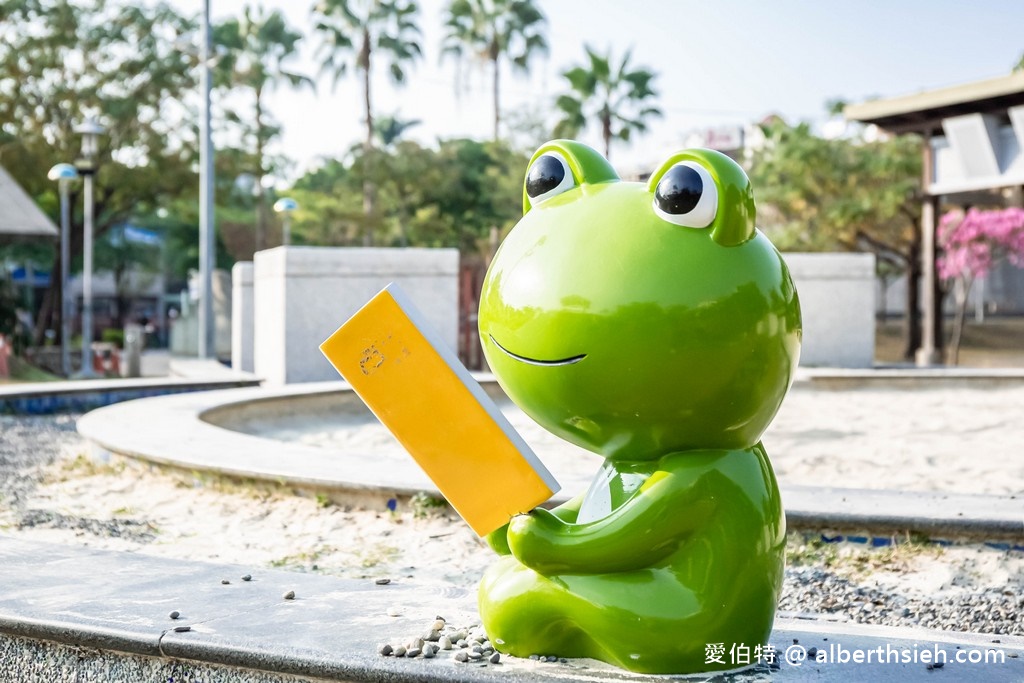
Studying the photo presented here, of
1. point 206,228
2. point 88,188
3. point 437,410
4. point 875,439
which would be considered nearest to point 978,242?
point 875,439

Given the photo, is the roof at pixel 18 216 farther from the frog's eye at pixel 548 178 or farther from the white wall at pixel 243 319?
the frog's eye at pixel 548 178

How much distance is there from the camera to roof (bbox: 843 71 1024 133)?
19.8 meters

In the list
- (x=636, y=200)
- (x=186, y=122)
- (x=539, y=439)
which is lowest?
(x=539, y=439)

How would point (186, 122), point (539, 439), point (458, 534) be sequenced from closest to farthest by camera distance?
1. point (458, 534)
2. point (539, 439)
3. point (186, 122)

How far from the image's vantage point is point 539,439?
9.55 m

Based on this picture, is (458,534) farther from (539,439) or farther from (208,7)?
(208,7)

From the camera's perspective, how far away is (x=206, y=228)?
20938 mm

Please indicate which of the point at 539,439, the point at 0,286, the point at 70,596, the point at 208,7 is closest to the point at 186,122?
the point at 0,286

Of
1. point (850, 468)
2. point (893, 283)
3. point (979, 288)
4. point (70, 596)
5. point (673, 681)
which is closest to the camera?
point (673, 681)

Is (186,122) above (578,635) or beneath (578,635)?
above

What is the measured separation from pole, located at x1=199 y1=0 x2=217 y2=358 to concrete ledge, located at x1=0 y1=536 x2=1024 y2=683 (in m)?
17.1

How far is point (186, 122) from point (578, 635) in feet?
104

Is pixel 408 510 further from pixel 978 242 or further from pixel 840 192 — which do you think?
pixel 840 192

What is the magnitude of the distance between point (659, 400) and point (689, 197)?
0.55m
